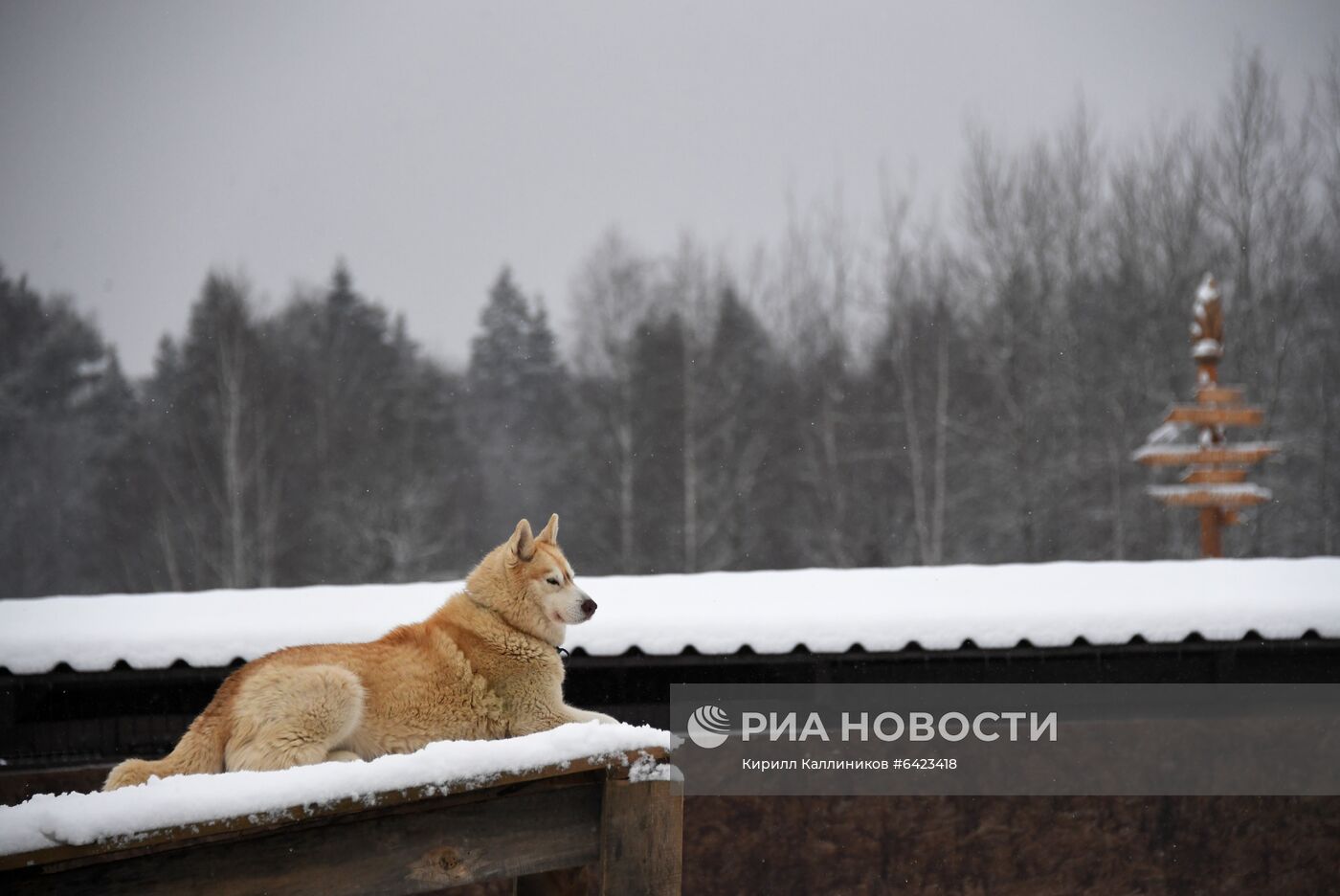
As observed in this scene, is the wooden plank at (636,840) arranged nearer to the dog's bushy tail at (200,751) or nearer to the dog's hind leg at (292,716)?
the dog's hind leg at (292,716)

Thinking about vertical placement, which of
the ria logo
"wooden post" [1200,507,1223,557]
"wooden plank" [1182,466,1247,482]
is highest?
"wooden plank" [1182,466,1247,482]

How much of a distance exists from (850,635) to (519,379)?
78.4 feet

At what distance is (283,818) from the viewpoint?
6.51ft

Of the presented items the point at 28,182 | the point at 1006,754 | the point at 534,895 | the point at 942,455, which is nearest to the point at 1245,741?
the point at 1006,754

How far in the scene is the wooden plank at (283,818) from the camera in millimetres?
1763

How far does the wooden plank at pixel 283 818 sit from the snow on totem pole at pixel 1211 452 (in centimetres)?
948

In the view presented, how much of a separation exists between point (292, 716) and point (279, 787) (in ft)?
2.45

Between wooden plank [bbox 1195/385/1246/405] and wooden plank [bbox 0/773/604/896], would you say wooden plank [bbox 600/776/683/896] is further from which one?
wooden plank [bbox 1195/385/1246/405]

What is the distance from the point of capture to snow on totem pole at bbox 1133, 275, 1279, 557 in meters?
10.3

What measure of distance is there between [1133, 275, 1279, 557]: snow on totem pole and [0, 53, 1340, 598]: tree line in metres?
9.51

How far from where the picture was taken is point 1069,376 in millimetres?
21875

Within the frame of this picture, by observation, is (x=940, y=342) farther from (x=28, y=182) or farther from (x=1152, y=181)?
(x=28, y=182)

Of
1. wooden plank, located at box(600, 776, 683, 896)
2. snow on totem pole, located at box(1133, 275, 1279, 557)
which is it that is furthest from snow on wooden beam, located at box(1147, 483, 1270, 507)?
wooden plank, located at box(600, 776, 683, 896)

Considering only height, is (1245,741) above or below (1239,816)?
above
